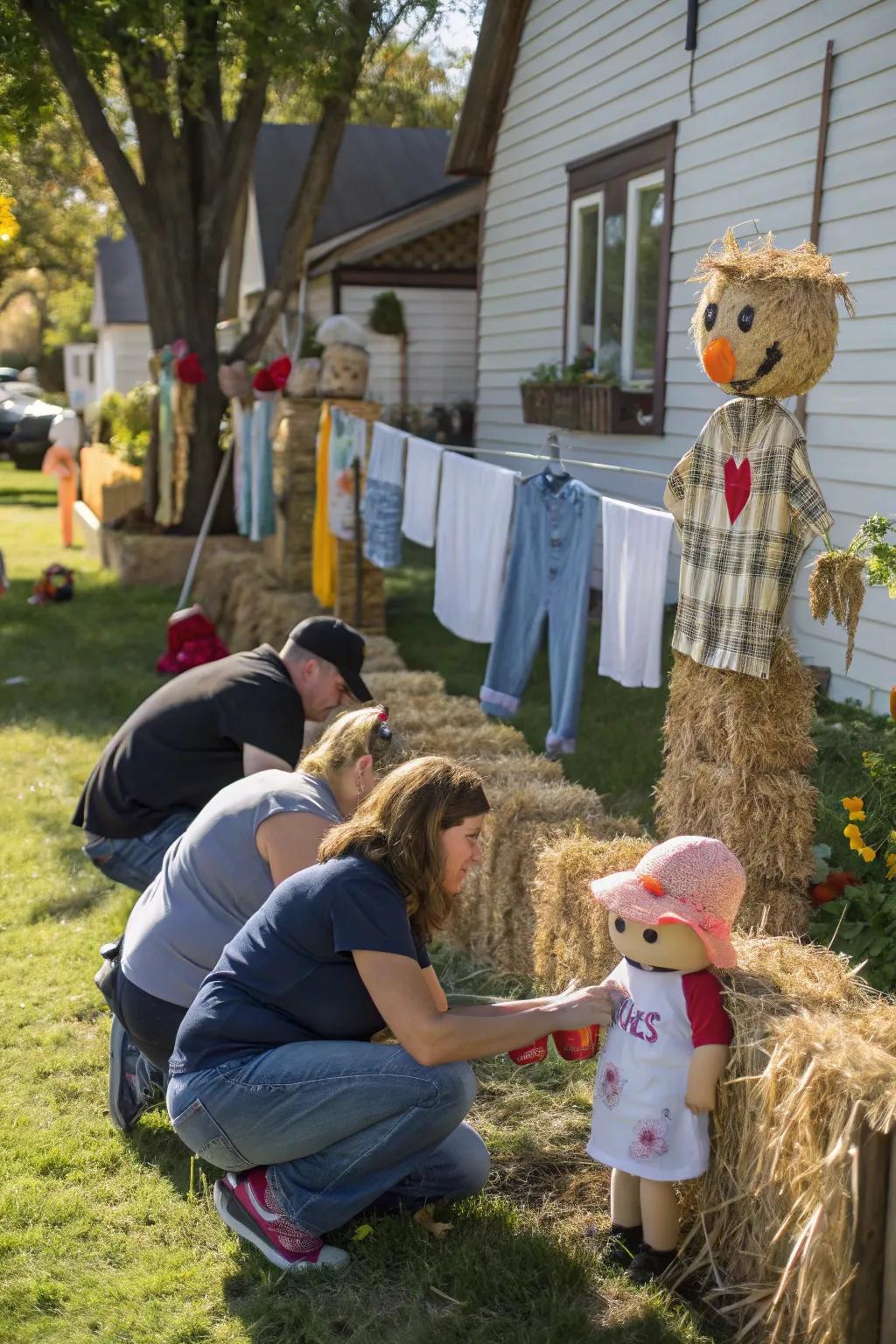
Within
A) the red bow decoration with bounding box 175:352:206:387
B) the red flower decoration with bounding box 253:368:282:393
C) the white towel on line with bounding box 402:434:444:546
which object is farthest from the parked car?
the white towel on line with bounding box 402:434:444:546

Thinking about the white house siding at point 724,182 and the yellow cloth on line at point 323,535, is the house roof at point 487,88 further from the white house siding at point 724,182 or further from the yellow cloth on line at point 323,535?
the yellow cloth on line at point 323,535

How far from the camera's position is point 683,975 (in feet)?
9.75

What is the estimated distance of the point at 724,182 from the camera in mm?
7977

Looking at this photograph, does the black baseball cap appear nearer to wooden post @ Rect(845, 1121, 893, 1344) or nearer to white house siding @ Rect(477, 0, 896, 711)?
wooden post @ Rect(845, 1121, 893, 1344)

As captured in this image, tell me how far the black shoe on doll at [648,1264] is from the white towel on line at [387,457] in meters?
5.20

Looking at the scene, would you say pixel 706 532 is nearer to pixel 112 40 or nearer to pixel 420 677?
pixel 420 677

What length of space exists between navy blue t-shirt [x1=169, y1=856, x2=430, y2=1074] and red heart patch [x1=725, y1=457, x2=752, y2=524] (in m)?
1.75

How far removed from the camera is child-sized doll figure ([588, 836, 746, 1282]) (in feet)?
9.50

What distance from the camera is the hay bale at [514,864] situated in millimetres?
4648

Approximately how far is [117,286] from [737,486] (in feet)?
98.8

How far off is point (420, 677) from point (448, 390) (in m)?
13.0

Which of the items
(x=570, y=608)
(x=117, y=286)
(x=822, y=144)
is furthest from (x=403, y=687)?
(x=117, y=286)

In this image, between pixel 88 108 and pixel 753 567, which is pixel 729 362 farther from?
pixel 88 108

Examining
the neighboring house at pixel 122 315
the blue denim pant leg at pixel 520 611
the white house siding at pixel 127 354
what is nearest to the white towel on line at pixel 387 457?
the blue denim pant leg at pixel 520 611
